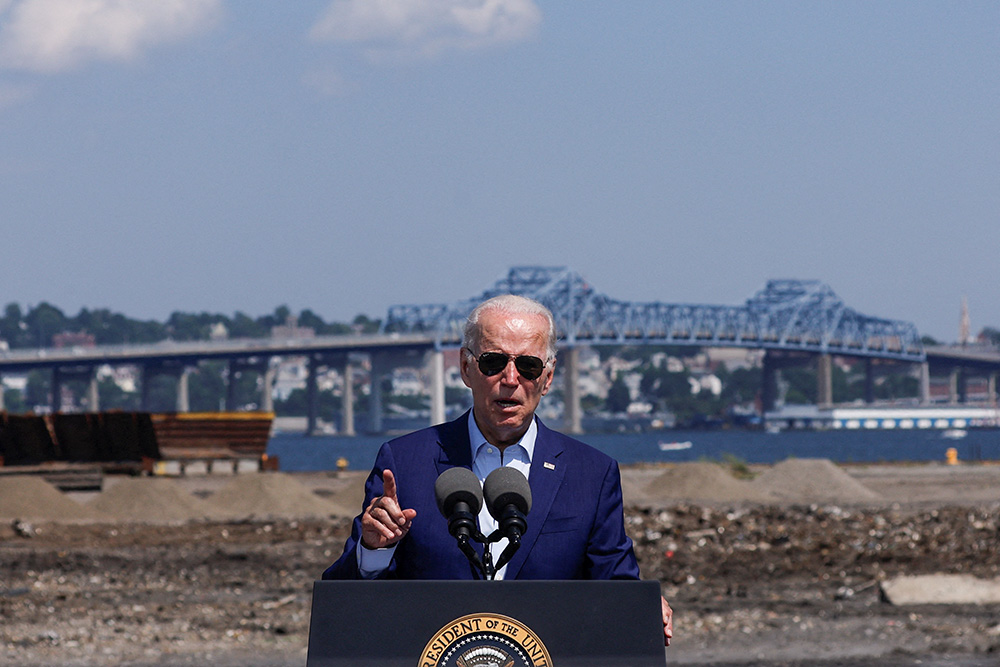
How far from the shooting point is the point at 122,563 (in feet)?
75.6

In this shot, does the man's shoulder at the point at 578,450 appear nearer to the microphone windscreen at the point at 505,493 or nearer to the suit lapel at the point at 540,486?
the suit lapel at the point at 540,486

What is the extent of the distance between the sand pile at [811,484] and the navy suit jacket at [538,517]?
34086mm

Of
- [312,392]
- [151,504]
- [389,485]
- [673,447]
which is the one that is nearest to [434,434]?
[389,485]

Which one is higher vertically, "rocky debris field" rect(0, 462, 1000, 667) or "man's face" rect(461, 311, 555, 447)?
"man's face" rect(461, 311, 555, 447)

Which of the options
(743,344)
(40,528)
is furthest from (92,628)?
(743,344)

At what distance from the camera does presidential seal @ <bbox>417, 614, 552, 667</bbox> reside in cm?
367

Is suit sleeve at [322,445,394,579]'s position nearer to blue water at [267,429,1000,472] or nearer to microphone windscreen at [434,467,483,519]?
microphone windscreen at [434,467,483,519]

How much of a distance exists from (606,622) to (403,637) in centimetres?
49

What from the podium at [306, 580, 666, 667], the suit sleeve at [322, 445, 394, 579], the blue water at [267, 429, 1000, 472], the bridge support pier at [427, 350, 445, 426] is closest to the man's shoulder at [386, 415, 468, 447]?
the suit sleeve at [322, 445, 394, 579]

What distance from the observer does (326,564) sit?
892 inches

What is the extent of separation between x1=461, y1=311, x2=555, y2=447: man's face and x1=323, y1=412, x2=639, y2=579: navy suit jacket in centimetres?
14

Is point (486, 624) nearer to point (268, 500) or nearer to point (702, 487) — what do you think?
point (268, 500)

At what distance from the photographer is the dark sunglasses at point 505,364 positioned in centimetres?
423

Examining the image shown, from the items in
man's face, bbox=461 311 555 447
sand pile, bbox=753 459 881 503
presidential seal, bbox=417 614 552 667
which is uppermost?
man's face, bbox=461 311 555 447
